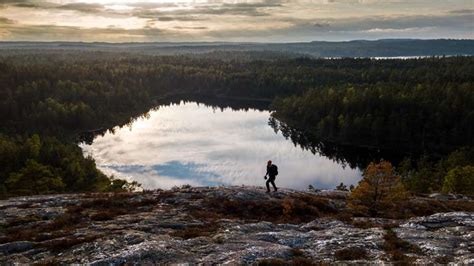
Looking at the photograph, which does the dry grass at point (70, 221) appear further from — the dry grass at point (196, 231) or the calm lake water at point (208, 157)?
the calm lake water at point (208, 157)

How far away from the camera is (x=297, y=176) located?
393 ft

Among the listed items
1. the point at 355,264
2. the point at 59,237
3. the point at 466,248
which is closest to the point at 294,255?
the point at 355,264

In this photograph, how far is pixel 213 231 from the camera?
2938 cm

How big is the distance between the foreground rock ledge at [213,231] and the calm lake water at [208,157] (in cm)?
7056

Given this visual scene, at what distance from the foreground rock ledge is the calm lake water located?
70556 mm

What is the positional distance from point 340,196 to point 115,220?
79.0ft

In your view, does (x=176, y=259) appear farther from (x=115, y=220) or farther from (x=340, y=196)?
(x=340, y=196)

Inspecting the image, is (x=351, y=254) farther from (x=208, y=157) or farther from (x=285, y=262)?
(x=208, y=157)

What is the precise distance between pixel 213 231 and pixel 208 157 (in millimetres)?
108887

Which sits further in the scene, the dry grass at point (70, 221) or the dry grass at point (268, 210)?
the dry grass at point (268, 210)

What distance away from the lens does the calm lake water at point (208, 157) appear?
379ft

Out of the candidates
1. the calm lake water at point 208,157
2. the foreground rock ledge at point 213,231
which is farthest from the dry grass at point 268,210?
the calm lake water at point 208,157

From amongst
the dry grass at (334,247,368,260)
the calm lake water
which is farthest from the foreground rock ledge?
the calm lake water

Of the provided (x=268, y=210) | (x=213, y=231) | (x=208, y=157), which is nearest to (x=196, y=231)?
(x=213, y=231)
